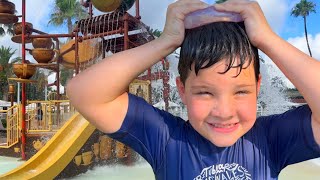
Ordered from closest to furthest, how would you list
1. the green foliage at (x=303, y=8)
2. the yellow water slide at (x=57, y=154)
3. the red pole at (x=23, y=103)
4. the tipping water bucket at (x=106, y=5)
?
the yellow water slide at (x=57, y=154) → the tipping water bucket at (x=106, y=5) → the red pole at (x=23, y=103) → the green foliage at (x=303, y=8)

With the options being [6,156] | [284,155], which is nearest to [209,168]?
[284,155]

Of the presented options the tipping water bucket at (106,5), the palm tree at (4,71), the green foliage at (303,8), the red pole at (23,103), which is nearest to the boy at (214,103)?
the tipping water bucket at (106,5)

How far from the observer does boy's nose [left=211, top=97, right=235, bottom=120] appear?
121 cm

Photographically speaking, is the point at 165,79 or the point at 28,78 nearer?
the point at 28,78

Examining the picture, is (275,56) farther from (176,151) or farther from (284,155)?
(176,151)

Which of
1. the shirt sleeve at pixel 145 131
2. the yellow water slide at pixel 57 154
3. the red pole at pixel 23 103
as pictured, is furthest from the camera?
the red pole at pixel 23 103

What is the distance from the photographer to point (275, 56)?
4.00 feet

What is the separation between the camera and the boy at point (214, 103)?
122 cm

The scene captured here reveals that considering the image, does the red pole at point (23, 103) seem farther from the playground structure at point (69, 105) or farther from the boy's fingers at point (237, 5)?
the boy's fingers at point (237, 5)

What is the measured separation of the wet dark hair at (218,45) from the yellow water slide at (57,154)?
155 inches

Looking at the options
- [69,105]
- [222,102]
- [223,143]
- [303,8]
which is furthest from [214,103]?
[303,8]

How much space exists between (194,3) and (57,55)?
26.3 feet

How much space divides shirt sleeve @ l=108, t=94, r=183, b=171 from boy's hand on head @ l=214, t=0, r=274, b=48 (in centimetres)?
41

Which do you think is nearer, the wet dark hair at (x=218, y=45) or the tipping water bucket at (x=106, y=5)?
the wet dark hair at (x=218, y=45)
